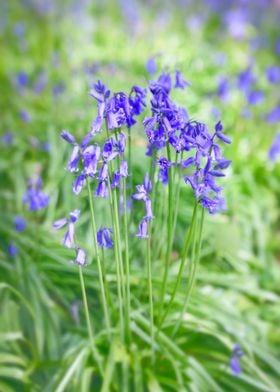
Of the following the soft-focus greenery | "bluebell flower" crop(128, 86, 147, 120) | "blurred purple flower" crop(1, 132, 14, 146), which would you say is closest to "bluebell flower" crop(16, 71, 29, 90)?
the soft-focus greenery

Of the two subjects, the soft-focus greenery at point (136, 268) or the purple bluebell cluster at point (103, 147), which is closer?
the purple bluebell cluster at point (103, 147)

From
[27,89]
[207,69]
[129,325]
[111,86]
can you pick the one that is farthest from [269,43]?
[129,325]

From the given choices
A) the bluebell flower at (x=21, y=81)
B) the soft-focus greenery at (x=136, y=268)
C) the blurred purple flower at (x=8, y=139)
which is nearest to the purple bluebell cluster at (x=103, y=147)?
the soft-focus greenery at (x=136, y=268)

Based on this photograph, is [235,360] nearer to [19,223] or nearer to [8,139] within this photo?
[19,223]

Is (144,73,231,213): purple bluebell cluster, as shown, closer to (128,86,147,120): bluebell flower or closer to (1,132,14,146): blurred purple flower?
(128,86,147,120): bluebell flower

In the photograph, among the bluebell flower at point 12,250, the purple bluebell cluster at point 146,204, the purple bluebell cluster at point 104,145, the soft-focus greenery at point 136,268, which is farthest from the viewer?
the bluebell flower at point 12,250

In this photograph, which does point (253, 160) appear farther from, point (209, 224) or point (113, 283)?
point (113, 283)

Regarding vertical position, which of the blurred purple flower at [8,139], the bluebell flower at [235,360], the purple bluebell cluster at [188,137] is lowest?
the bluebell flower at [235,360]

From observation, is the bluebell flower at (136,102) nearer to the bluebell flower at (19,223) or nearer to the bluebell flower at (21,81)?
the bluebell flower at (19,223)
